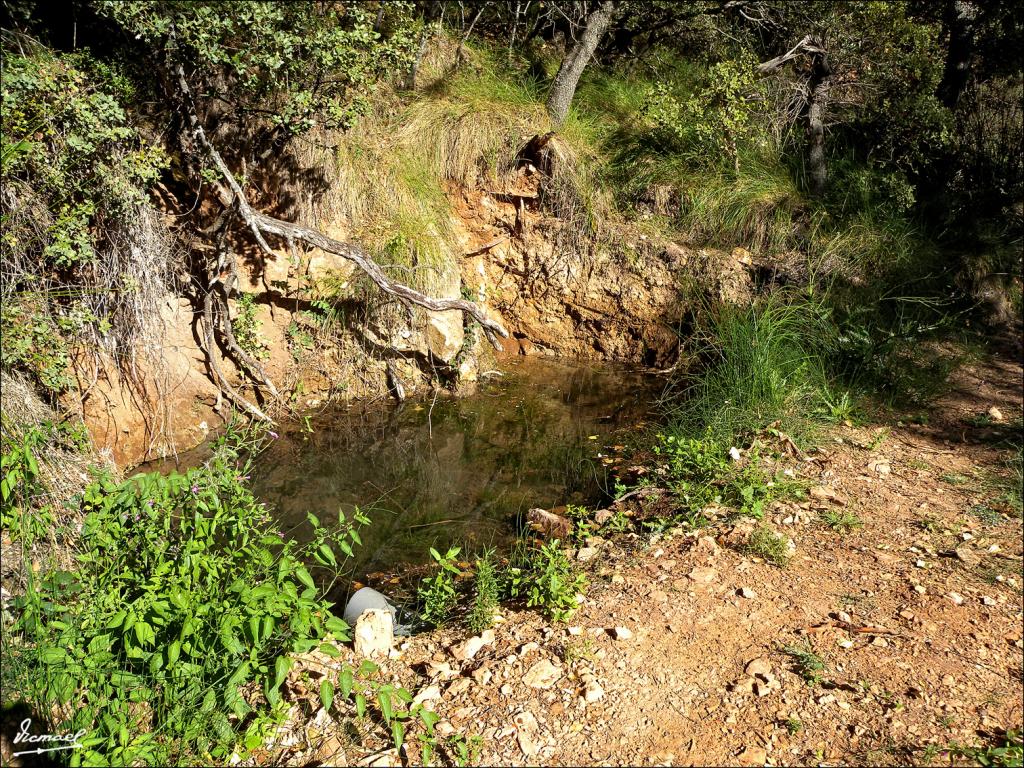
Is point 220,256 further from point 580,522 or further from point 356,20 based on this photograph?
point 580,522

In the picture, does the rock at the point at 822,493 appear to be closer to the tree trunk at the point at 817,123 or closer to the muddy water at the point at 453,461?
the muddy water at the point at 453,461

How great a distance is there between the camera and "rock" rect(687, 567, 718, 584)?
11.0 feet

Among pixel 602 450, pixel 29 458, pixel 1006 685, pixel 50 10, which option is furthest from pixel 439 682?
pixel 50 10

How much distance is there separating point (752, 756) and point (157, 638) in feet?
6.76

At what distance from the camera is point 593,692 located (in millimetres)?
2691

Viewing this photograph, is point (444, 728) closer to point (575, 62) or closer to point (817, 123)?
point (817, 123)

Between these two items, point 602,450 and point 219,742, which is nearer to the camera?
point 219,742

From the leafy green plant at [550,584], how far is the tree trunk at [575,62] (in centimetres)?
521

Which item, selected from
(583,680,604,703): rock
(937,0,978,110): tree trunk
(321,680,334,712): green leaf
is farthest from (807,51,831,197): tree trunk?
(321,680,334,712): green leaf

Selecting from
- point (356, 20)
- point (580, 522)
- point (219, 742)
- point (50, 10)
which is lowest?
point (219, 742)

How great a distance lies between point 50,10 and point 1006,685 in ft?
20.8

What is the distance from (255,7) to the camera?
4.63m

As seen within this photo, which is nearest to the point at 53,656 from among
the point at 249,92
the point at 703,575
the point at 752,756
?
the point at 752,756

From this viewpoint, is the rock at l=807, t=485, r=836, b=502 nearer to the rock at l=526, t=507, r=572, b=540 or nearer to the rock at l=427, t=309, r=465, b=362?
the rock at l=526, t=507, r=572, b=540
